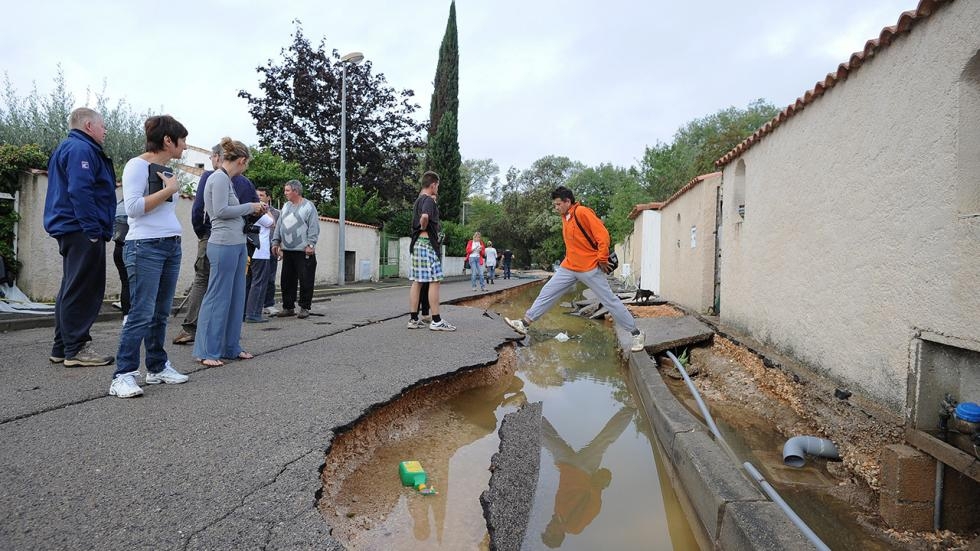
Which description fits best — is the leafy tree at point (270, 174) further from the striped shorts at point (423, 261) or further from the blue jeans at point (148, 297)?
the blue jeans at point (148, 297)

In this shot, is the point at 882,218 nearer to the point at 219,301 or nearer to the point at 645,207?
the point at 219,301

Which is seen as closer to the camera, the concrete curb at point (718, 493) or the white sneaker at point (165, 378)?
the concrete curb at point (718, 493)

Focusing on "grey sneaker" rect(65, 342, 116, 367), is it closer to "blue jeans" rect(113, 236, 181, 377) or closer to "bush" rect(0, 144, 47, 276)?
"blue jeans" rect(113, 236, 181, 377)

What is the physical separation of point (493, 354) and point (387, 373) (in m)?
1.36

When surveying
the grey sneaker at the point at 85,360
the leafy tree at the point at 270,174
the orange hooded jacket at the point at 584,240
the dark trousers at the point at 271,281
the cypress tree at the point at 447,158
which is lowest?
the grey sneaker at the point at 85,360

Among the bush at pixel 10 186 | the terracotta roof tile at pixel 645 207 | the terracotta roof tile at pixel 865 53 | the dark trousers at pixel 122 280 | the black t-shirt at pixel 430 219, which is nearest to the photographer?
the terracotta roof tile at pixel 865 53

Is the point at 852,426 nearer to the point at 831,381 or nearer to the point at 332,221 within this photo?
the point at 831,381

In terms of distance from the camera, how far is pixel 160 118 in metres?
3.37

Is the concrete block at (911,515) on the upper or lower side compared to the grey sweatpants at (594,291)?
lower

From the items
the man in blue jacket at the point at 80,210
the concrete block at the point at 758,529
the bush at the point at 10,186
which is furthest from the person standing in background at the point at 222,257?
the bush at the point at 10,186

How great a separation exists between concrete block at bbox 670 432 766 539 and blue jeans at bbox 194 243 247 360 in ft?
10.5

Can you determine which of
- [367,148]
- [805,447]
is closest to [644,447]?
[805,447]

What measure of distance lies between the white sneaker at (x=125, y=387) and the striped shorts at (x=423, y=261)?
3300 millimetres

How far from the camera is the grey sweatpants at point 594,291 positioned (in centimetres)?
582
